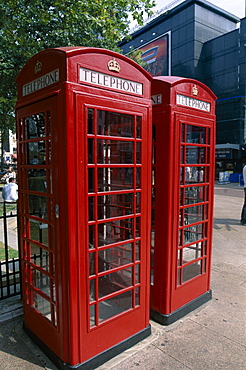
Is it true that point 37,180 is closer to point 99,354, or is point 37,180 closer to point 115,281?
point 115,281

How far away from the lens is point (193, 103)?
10.1ft

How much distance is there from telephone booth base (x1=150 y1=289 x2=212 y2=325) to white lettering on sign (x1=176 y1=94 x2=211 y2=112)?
228cm

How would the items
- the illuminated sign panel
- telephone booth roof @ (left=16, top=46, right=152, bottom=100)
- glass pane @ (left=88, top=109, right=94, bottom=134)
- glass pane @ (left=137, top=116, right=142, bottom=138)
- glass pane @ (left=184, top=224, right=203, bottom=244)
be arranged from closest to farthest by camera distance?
telephone booth roof @ (left=16, top=46, right=152, bottom=100) < glass pane @ (left=88, top=109, right=94, bottom=134) < glass pane @ (left=137, top=116, right=142, bottom=138) < glass pane @ (left=184, top=224, right=203, bottom=244) < the illuminated sign panel

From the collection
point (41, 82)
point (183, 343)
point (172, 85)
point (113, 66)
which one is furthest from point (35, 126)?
point (183, 343)

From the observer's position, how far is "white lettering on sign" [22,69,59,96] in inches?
82.8

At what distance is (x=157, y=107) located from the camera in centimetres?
285

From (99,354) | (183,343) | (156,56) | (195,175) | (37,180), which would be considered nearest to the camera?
(99,354)

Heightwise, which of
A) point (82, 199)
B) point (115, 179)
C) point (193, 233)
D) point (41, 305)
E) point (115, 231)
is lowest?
point (41, 305)

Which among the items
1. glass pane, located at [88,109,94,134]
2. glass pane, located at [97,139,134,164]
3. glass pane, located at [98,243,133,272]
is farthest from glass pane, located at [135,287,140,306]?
glass pane, located at [88,109,94,134]

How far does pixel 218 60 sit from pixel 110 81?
30.8 m

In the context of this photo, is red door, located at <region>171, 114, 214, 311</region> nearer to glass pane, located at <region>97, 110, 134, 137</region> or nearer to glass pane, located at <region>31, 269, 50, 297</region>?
glass pane, located at <region>97, 110, 134, 137</region>

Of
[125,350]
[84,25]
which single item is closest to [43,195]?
[125,350]

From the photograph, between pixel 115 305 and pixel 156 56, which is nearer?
pixel 115 305

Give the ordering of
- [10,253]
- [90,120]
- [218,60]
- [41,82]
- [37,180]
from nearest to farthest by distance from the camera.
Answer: [90,120] < [41,82] < [37,180] < [10,253] < [218,60]
